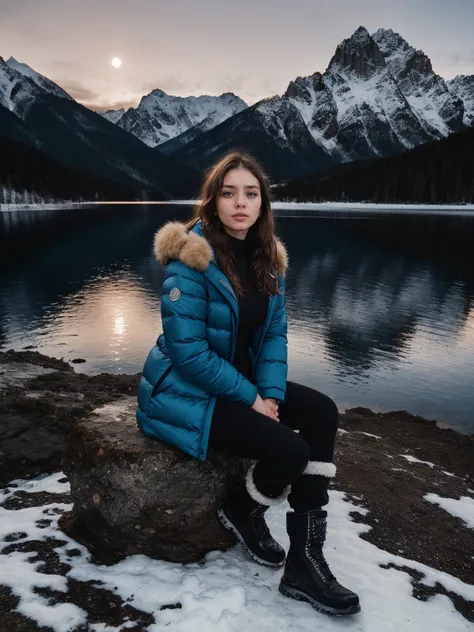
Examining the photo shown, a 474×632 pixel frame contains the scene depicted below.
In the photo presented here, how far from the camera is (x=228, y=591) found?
4.17 m

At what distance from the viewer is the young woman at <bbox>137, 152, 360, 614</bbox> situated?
14.0 ft

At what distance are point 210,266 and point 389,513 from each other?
13.9 feet

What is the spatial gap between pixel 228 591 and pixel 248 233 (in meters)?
3.49

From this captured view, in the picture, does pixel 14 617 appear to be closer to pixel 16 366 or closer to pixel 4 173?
pixel 16 366

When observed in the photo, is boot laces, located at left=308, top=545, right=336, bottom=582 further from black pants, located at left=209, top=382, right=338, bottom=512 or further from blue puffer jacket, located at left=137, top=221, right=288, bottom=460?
blue puffer jacket, located at left=137, top=221, right=288, bottom=460

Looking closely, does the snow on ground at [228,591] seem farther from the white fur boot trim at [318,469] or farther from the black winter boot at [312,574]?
the white fur boot trim at [318,469]

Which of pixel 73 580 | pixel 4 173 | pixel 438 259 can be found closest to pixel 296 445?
pixel 73 580

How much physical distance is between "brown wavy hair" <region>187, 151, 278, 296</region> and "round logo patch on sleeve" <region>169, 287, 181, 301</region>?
0.53 m

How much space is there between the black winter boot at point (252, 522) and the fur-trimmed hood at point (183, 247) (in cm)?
207

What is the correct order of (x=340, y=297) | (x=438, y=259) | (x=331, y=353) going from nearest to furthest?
(x=331, y=353) < (x=340, y=297) < (x=438, y=259)

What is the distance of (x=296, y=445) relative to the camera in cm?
420

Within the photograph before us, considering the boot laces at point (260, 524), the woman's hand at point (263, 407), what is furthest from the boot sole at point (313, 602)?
the woman's hand at point (263, 407)

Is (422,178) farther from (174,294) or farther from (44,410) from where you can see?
(174,294)

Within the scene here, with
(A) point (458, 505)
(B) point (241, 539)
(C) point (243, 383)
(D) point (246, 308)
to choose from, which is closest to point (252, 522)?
(B) point (241, 539)
